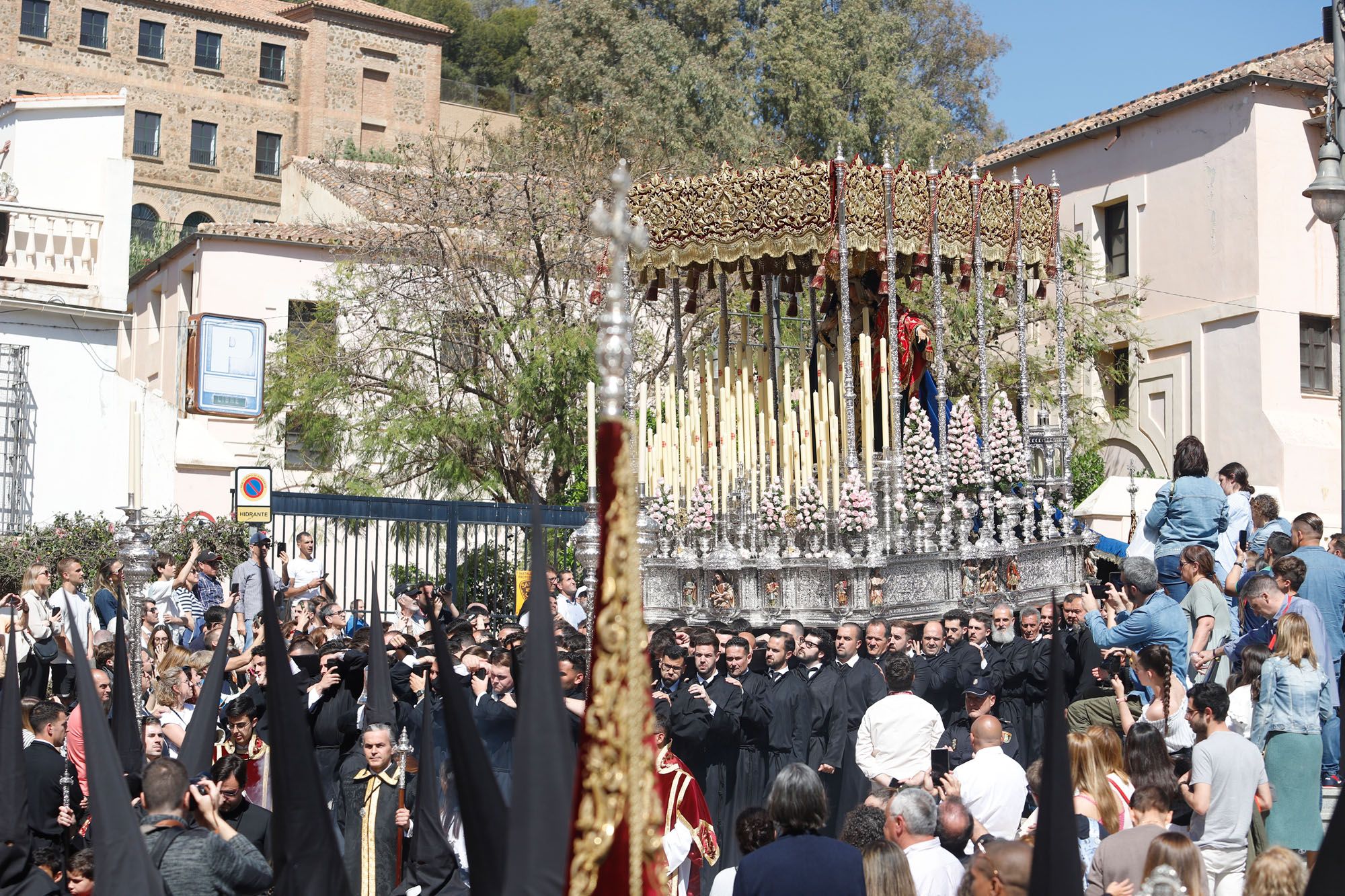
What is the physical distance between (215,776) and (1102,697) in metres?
4.60

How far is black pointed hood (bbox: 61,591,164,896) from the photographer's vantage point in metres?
4.86

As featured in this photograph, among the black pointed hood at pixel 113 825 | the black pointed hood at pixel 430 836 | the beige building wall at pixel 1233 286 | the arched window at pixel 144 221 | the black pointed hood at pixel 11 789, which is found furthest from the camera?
the arched window at pixel 144 221

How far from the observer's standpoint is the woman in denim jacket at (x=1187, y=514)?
11.0 meters

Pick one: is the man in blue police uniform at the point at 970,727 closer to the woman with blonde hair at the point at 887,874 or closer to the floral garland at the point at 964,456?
the woman with blonde hair at the point at 887,874

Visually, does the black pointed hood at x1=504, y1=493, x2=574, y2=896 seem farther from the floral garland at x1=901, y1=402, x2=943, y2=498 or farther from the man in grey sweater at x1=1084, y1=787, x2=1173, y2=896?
the floral garland at x1=901, y1=402, x2=943, y2=498

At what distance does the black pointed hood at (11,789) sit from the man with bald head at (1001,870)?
12.0 feet

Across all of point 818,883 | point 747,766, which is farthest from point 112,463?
point 818,883

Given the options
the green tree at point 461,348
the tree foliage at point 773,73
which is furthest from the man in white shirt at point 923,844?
the tree foliage at point 773,73

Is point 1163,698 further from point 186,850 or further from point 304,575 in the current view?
point 304,575

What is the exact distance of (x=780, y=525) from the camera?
1318 centimetres

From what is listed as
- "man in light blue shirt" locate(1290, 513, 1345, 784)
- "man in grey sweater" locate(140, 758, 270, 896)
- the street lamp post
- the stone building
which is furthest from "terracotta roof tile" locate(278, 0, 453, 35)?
"man in grey sweater" locate(140, 758, 270, 896)

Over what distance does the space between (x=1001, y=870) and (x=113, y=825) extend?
2698 millimetres

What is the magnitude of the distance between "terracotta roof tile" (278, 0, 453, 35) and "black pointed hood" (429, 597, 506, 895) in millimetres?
49342

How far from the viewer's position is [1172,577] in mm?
11039
